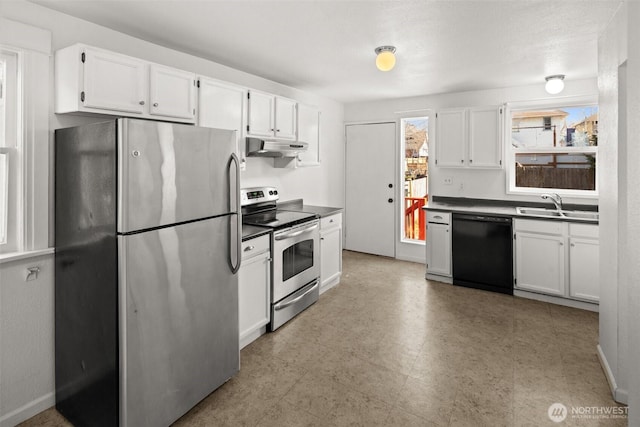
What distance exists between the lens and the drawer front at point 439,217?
4.39 metres

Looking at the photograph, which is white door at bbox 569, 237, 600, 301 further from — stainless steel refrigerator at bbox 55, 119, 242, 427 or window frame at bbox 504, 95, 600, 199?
stainless steel refrigerator at bbox 55, 119, 242, 427

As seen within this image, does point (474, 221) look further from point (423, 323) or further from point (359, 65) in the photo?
point (359, 65)

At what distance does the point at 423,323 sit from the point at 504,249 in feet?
4.65

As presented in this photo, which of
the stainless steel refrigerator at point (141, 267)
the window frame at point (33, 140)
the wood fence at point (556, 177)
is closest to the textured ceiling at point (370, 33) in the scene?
the window frame at point (33, 140)

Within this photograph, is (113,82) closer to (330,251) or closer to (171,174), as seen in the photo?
(171,174)

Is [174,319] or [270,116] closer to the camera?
[174,319]

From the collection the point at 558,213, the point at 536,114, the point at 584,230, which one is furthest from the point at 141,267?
the point at 536,114

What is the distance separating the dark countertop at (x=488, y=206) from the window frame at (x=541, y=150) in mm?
134

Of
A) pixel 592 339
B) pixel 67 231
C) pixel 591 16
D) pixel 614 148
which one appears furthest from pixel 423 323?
pixel 67 231

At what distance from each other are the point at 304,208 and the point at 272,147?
1283 millimetres

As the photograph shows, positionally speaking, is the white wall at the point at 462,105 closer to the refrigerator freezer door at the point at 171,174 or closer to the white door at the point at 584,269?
the white door at the point at 584,269

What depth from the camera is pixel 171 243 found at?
199 cm

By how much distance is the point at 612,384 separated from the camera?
232 cm

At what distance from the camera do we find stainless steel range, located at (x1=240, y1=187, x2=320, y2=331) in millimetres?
3176
